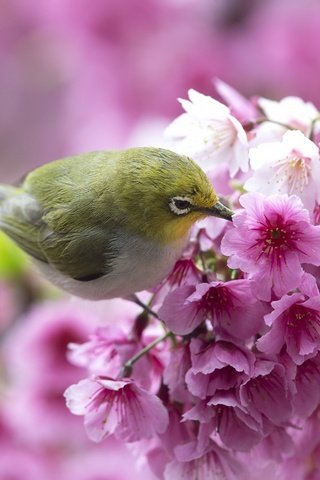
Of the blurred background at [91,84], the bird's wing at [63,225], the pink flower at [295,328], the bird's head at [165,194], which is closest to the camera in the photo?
the pink flower at [295,328]

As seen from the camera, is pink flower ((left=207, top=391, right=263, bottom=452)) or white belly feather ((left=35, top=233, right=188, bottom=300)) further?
white belly feather ((left=35, top=233, right=188, bottom=300))

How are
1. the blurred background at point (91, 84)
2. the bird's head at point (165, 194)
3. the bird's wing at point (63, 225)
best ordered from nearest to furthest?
the bird's head at point (165, 194) < the bird's wing at point (63, 225) < the blurred background at point (91, 84)

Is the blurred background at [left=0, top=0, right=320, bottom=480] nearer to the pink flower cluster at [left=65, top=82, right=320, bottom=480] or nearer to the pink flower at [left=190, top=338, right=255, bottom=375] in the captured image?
the pink flower cluster at [left=65, top=82, right=320, bottom=480]

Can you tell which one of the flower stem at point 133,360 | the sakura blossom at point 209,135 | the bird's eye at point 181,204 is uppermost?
the sakura blossom at point 209,135

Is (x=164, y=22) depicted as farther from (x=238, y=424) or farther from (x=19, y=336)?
(x=238, y=424)

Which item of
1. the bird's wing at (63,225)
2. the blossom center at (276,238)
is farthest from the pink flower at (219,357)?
the bird's wing at (63,225)

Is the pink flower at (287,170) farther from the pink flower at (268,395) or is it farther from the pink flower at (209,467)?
the pink flower at (209,467)

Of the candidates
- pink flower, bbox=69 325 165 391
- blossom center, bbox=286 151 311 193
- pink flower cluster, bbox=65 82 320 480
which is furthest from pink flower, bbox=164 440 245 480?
blossom center, bbox=286 151 311 193
